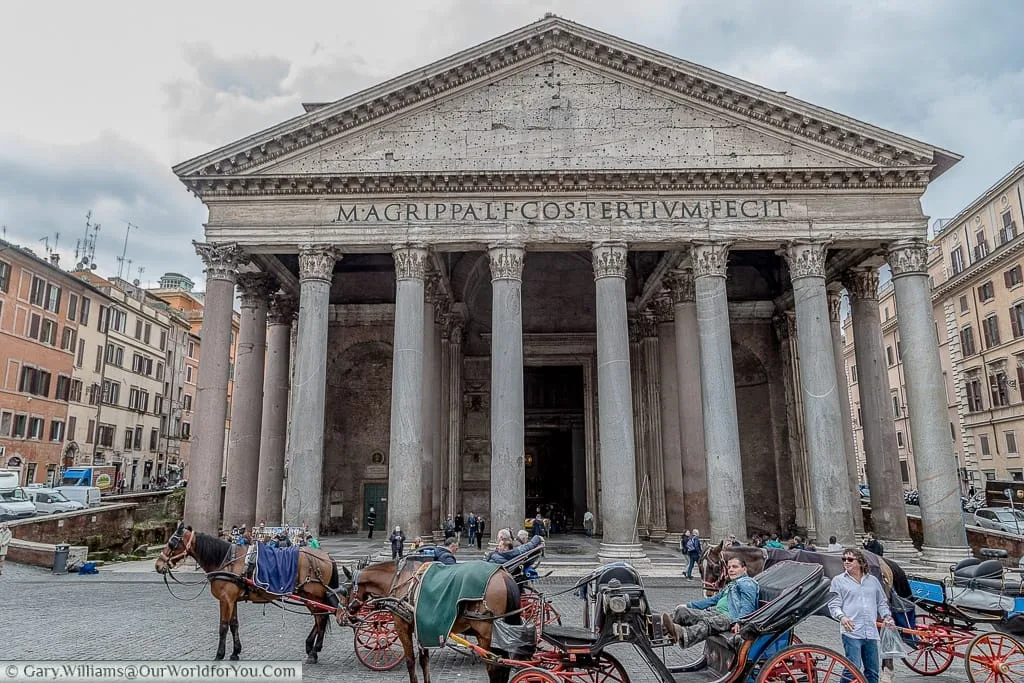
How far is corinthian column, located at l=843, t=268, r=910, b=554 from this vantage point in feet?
58.7

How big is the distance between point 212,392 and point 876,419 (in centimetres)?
1783

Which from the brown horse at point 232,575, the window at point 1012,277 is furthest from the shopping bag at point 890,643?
the window at point 1012,277

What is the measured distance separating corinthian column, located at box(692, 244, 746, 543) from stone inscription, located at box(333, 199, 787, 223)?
41.3 inches

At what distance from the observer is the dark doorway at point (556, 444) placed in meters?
25.8

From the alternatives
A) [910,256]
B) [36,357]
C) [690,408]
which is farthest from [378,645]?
[36,357]

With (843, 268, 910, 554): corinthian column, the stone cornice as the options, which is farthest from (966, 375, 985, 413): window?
the stone cornice

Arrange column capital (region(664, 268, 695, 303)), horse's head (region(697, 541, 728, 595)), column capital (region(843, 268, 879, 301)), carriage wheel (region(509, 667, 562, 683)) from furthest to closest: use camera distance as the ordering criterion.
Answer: column capital (region(843, 268, 879, 301))
column capital (region(664, 268, 695, 303))
horse's head (region(697, 541, 728, 595))
carriage wheel (region(509, 667, 562, 683))

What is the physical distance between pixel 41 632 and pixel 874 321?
20.2m

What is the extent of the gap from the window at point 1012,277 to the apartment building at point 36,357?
46375 millimetres

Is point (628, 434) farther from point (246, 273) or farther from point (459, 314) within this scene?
point (246, 273)

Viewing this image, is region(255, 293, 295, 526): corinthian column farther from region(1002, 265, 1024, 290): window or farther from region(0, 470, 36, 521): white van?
region(1002, 265, 1024, 290): window

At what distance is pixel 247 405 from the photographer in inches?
752

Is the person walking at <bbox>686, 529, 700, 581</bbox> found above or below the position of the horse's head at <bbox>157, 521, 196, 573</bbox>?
below

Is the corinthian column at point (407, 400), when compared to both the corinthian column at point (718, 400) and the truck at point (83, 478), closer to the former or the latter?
the corinthian column at point (718, 400)
